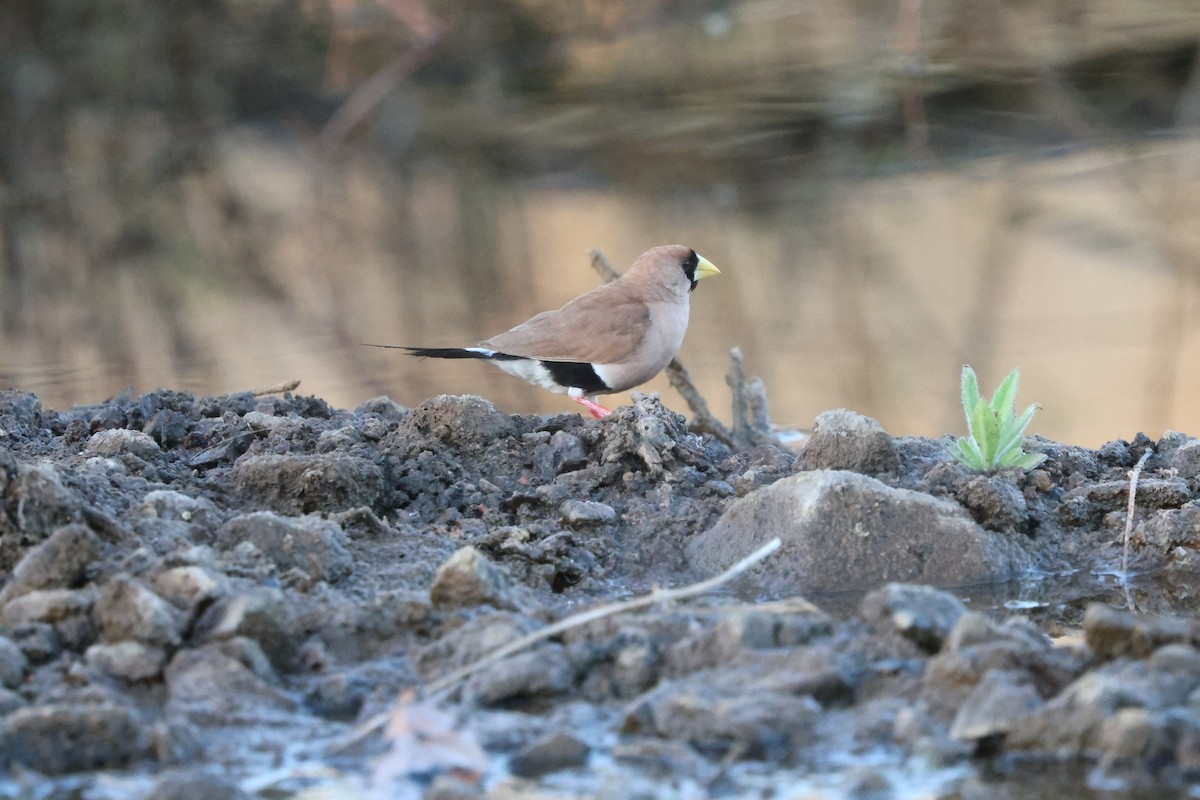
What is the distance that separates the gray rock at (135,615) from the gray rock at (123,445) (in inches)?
30.8

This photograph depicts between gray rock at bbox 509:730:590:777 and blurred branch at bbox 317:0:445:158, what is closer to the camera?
gray rock at bbox 509:730:590:777

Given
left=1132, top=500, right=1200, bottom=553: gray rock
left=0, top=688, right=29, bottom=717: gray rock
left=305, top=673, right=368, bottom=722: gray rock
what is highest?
left=0, top=688, right=29, bottom=717: gray rock

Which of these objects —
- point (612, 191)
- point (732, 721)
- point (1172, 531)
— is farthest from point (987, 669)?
point (612, 191)

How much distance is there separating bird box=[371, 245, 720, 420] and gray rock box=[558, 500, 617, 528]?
102 centimetres

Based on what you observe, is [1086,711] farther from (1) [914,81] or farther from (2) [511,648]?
(1) [914,81]

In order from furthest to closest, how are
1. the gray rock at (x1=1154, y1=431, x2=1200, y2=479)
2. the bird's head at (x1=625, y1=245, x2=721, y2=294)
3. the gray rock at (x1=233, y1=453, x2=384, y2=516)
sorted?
the bird's head at (x1=625, y1=245, x2=721, y2=294) < the gray rock at (x1=1154, y1=431, x2=1200, y2=479) < the gray rock at (x1=233, y1=453, x2=384, y2=516)

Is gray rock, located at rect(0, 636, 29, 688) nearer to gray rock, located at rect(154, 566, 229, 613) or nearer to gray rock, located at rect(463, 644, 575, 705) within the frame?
gray rock, located at rect(154, 566, 229, 613)

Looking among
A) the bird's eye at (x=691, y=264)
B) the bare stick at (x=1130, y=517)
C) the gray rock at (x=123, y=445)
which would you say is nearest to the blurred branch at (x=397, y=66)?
the bird's eye at (x=691, y=264)

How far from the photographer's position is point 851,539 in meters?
2.52

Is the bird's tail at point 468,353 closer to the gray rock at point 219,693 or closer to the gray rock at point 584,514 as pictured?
the gray rock at point 584,514

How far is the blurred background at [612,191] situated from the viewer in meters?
5.25

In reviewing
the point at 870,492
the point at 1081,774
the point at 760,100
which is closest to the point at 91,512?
the point at 870,492

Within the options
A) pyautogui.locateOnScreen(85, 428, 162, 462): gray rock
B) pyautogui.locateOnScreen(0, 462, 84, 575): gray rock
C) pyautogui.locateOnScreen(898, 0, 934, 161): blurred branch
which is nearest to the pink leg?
pyautogui.locateOnScreen(85, 428, 162, 462): gray rock

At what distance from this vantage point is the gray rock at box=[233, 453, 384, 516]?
2.60 meters
